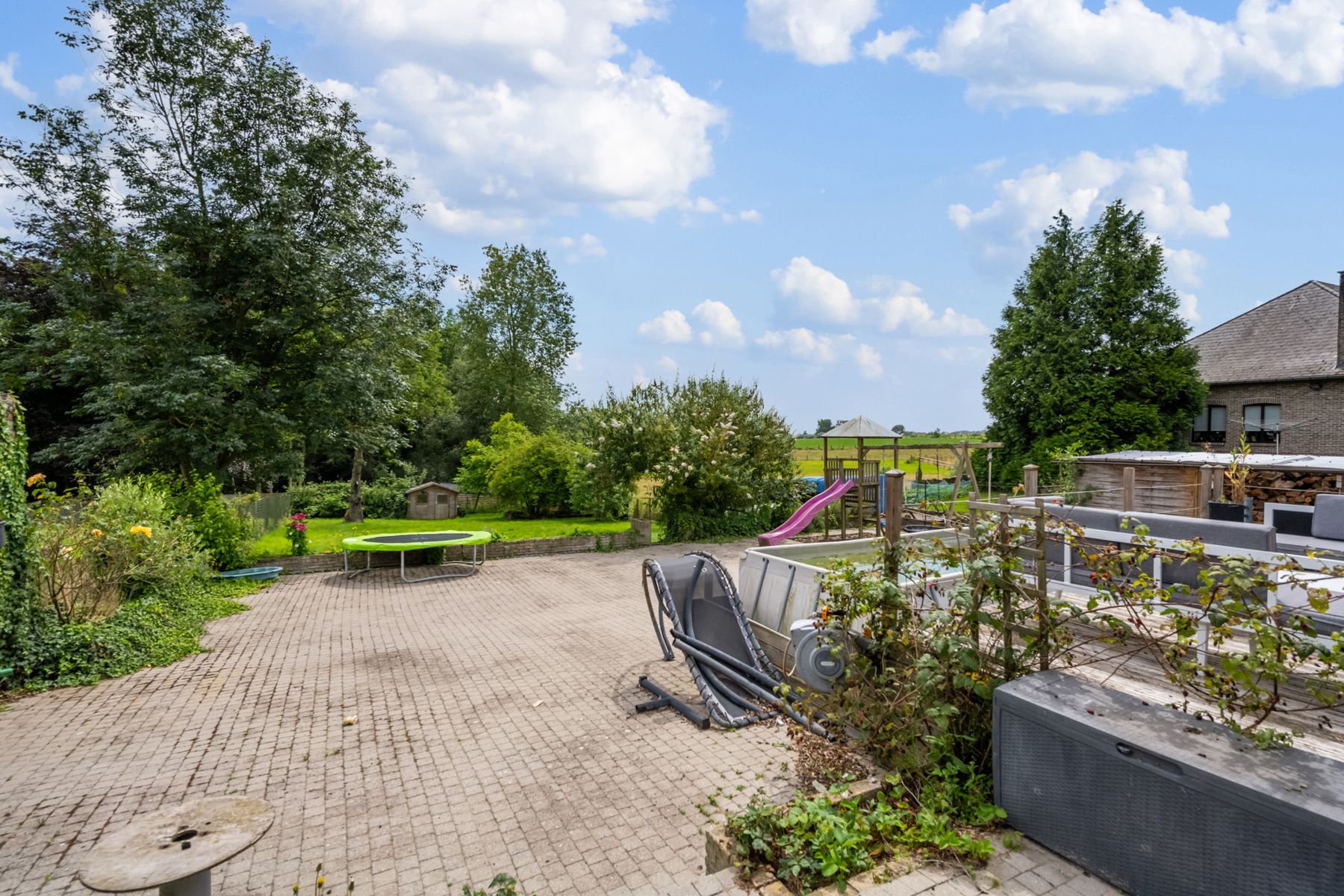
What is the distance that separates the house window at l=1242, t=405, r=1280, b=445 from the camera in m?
22.8

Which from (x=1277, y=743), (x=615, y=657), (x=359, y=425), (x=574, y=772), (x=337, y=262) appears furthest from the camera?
(x=359, y=425)

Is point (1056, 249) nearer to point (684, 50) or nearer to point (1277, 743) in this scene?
point (684, 50)

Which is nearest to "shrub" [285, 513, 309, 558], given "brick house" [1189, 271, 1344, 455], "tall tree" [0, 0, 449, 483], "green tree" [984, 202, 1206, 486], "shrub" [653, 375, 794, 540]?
"tall tree" [0, 0, 449, 483]

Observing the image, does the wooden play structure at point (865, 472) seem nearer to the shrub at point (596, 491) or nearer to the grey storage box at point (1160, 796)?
the shrub at point (596, 491)

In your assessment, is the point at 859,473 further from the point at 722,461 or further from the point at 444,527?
A: the point at 444,527

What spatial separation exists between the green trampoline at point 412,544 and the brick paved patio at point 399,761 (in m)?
3.64

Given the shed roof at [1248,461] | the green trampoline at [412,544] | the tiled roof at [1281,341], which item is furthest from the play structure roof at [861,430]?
the tiled roof at [1281,341]

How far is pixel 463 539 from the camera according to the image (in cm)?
1284

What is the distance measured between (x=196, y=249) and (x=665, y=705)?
1508cm

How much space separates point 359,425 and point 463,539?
637 centimetres

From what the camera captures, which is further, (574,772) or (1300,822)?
(574,772)

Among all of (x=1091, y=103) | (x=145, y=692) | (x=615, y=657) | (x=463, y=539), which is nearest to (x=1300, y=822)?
(x=615, y=657)

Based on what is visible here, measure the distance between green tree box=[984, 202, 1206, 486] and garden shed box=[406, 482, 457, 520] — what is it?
2231 centimetres

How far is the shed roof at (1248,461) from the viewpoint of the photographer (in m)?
10.3
